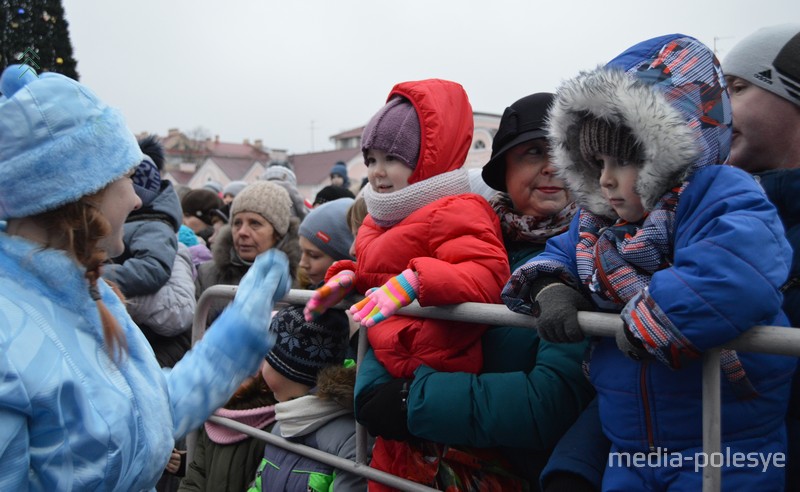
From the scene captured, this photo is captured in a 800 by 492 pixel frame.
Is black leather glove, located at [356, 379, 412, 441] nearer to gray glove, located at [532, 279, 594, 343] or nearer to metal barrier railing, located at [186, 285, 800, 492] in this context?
metal barrier railing, located at [186, 285, 800, 492]

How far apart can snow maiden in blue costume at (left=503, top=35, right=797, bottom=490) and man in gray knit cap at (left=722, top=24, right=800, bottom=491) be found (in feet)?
0.97

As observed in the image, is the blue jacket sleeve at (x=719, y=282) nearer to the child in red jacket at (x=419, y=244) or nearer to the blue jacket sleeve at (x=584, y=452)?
the blue jacket sleeve at (x=584, y=452)

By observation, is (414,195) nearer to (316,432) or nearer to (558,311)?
(558,311)

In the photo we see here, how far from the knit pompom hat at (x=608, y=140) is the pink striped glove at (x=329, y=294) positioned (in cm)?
96

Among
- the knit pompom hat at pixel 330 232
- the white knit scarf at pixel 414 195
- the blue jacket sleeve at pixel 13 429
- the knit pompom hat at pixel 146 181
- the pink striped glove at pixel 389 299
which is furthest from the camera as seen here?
the knit pompom hat at pixel 146 181

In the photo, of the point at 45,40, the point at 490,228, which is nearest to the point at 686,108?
the point at 490,228

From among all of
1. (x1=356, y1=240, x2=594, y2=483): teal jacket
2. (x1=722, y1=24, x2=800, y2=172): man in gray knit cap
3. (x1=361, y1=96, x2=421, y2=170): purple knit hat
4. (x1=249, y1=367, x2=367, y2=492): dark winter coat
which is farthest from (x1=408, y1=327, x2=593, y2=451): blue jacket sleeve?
(x1=361, y1=96, x2=421, y2=170): purple knit hat

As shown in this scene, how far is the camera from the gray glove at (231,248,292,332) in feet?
6.03

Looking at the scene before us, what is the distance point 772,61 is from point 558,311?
3.25 feet

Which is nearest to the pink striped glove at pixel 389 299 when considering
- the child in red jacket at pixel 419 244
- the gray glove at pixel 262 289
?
the child in red jacket at pixel 419 244

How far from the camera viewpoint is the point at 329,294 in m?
2.29

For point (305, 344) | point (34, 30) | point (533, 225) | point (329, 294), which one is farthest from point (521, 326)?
point (34, 30)

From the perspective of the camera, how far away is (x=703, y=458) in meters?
1.46

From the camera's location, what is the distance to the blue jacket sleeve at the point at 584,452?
1.67m
